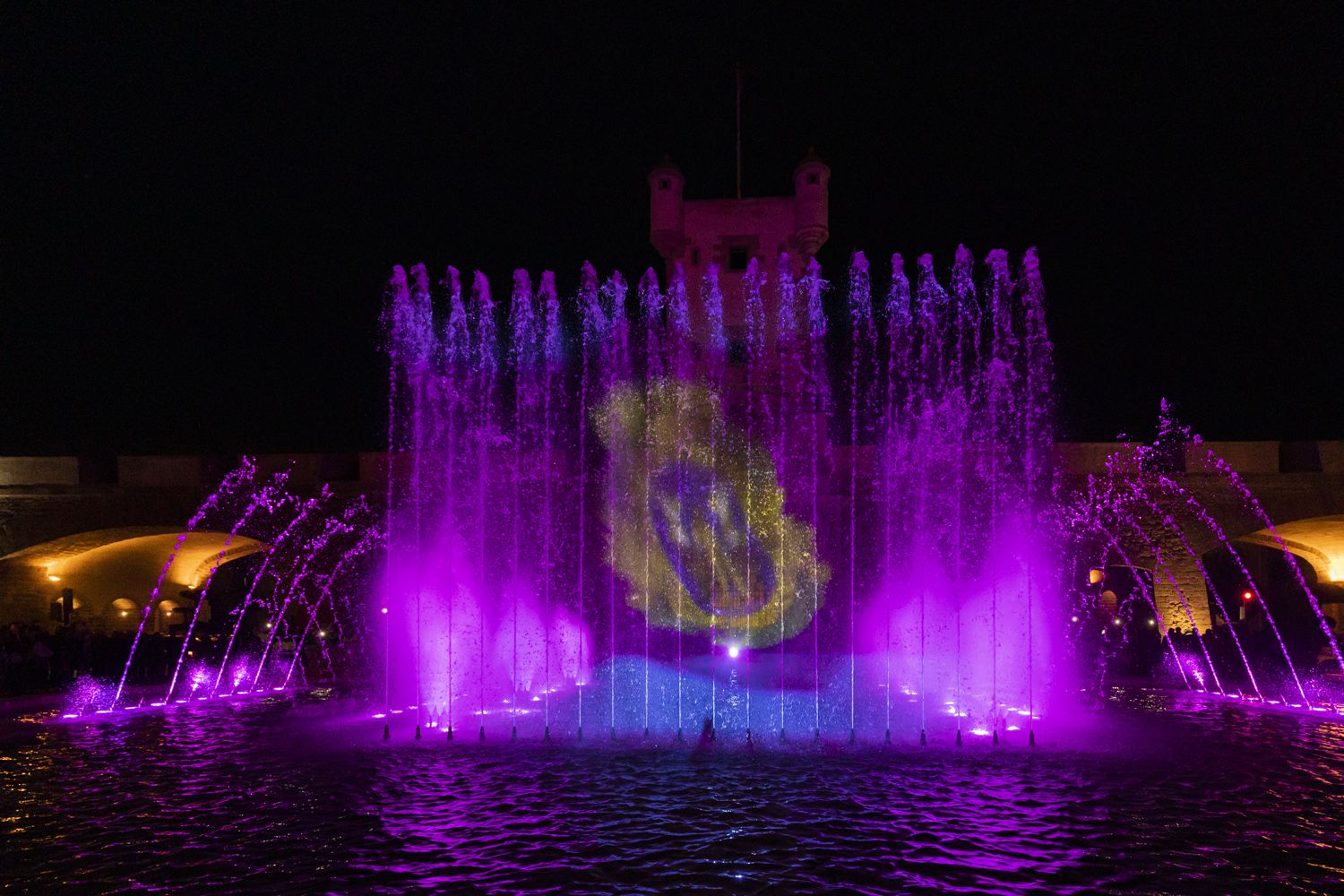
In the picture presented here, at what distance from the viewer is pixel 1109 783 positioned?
757 cm

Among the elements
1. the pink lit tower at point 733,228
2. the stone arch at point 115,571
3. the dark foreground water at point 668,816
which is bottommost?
the dark foreground water at point 668,816

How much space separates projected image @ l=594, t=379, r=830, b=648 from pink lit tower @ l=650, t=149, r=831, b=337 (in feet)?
20.0

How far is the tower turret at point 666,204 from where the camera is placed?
2891 cm

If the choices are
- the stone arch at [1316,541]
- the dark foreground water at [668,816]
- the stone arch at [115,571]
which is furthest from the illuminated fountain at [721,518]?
the stone arch at [115,571]

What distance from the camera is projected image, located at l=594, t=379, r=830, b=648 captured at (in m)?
22.0

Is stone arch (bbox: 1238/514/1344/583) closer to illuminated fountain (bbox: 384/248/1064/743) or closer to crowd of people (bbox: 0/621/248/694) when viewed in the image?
illuminated fountain (bbox: 384/248/1064/743)

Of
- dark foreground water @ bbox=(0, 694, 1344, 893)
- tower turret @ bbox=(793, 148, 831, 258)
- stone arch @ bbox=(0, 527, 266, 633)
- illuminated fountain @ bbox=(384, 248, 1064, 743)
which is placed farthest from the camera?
tower turret @ bbox=(793, 148, 831, 258)

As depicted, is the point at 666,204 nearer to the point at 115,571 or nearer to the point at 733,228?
the point at 733,228

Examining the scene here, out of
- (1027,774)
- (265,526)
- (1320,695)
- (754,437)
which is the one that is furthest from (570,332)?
(1320,695)

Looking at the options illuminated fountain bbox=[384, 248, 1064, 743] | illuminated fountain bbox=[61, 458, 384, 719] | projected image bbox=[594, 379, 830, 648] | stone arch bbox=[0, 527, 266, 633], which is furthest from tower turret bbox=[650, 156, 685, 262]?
stone arch bbox=[0, 527, 266, 633]

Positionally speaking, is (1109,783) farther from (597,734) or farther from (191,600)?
(191,600)

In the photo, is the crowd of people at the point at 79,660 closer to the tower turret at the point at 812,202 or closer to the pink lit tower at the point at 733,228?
the pink lit tower at the point at 733,228

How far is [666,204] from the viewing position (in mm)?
28891

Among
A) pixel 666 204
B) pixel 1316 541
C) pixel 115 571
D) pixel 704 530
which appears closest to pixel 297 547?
pixel 115 571
